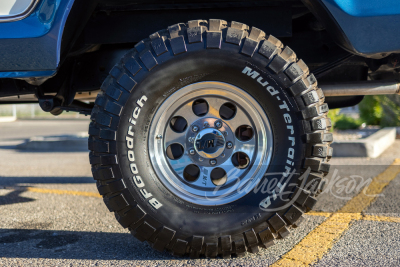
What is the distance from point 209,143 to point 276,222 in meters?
0.58

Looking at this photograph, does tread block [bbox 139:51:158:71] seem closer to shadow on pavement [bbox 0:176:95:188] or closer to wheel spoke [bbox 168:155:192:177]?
wheel spoke [bbox 168:155:192:177]

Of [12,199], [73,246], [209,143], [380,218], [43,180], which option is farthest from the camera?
[43,180]

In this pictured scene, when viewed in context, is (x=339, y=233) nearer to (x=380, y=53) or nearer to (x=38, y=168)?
(x=380, y=53)

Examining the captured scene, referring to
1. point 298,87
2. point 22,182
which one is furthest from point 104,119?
point 22,182

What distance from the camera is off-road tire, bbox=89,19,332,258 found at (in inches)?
73.9

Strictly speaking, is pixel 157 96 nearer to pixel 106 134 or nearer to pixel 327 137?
pixel 106 134

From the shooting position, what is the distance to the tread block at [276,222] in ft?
6.28

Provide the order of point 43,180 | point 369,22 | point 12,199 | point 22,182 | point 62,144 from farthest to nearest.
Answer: point 62,144, point 43,180, point 22,182, point 12,199, point 369,22

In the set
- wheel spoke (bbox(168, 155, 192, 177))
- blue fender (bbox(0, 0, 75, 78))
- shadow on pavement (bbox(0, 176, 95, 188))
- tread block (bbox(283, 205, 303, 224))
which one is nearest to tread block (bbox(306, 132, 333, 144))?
tread block (bbox(283, 205, 303, 224))

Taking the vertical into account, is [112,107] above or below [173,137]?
above

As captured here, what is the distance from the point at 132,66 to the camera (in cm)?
189

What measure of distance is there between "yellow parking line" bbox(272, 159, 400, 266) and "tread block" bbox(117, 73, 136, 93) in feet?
3.99

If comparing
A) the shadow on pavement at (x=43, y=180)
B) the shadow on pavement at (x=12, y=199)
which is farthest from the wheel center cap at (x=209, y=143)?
the shadow on pavement at (x=43, y=180)

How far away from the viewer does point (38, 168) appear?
18.4 ft
